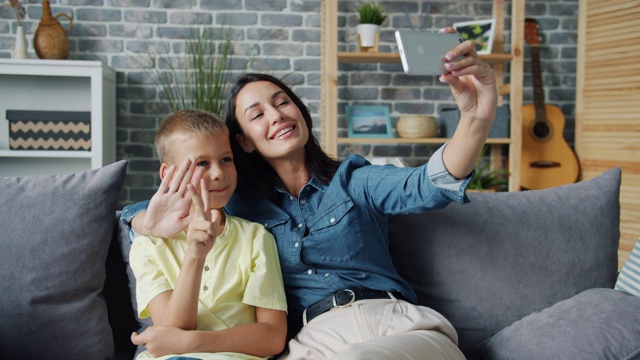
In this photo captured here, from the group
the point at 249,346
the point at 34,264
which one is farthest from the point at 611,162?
the point at 34,264

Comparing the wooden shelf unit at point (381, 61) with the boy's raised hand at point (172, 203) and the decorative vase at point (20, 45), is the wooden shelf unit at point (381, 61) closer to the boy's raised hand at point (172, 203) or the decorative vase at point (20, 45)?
the decorative vase at point (20, 45)

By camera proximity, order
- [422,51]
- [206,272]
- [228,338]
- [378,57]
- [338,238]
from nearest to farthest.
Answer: [422,51]
[228,338]
[206,272]
[338,238]
[378,57]

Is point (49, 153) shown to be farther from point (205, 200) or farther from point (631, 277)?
point (631, 277)

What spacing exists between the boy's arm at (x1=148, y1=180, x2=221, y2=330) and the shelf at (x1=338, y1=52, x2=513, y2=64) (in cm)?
230

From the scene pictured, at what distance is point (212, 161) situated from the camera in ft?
4.72

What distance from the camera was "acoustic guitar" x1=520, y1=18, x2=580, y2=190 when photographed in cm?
361

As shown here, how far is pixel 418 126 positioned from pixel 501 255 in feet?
6.42

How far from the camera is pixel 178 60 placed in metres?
3.63

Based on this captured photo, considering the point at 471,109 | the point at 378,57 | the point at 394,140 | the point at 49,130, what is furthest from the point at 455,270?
the point at 49,130

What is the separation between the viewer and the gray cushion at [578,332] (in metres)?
1.37

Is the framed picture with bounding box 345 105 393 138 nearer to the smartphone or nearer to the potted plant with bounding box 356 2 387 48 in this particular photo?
the potted plant with bounding box 356 2 387 48

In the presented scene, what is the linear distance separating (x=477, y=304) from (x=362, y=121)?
2.16 meters

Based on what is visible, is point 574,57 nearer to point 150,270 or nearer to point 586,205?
point 586,205

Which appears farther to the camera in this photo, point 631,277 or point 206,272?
point 631,277
